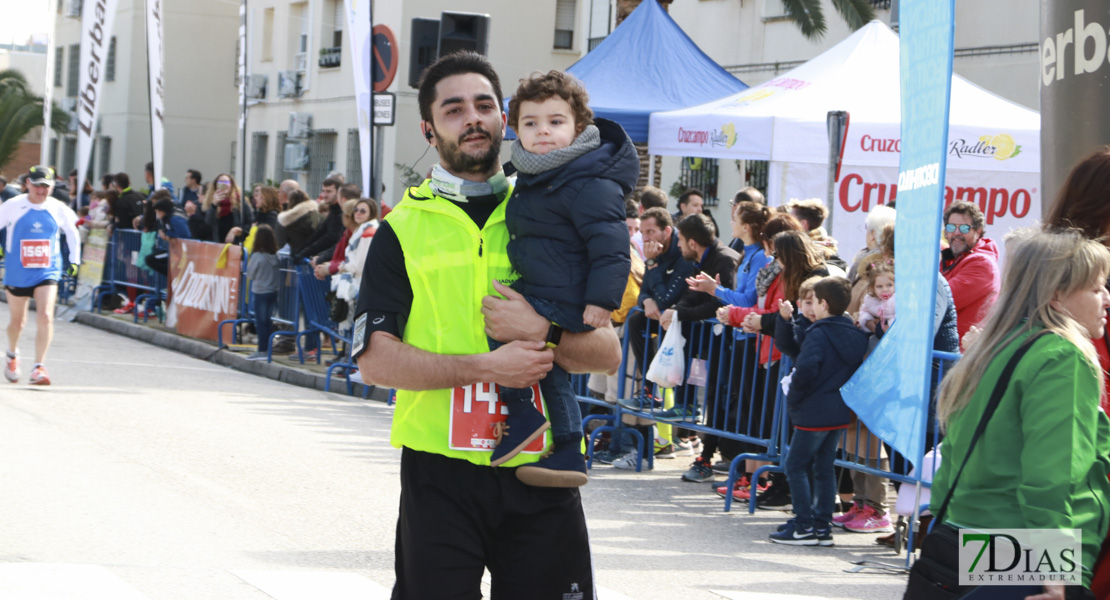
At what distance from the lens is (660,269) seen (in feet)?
30.7

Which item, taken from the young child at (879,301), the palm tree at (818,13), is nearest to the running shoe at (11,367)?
the young child at (879,301)

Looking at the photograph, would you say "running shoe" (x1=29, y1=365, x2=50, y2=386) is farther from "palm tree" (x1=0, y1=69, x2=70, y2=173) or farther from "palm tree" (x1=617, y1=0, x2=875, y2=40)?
"palm tree" (x1=0, y1=69, x2=70, y2=173)

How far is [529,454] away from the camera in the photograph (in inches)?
125

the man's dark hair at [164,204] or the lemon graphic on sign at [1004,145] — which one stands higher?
the lemon graphic on sign at [1004,145]

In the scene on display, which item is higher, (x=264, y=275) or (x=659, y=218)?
(x=659, y=218)

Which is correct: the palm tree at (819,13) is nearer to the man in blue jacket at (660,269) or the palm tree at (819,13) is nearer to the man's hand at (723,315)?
the man in blue jacket at (660,269)

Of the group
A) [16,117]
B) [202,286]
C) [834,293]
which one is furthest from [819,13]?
[16,117]

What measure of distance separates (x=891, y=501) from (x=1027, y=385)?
235 inches

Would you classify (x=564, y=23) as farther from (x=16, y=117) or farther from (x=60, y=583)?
(x=60, y=583)

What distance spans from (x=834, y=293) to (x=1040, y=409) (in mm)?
4464

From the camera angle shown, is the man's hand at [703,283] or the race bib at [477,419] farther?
the man's hand at [703,283]

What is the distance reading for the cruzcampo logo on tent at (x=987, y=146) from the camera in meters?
11.6

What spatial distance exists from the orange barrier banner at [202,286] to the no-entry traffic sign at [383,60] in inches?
107

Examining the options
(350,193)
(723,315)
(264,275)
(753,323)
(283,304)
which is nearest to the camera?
(753,323)
